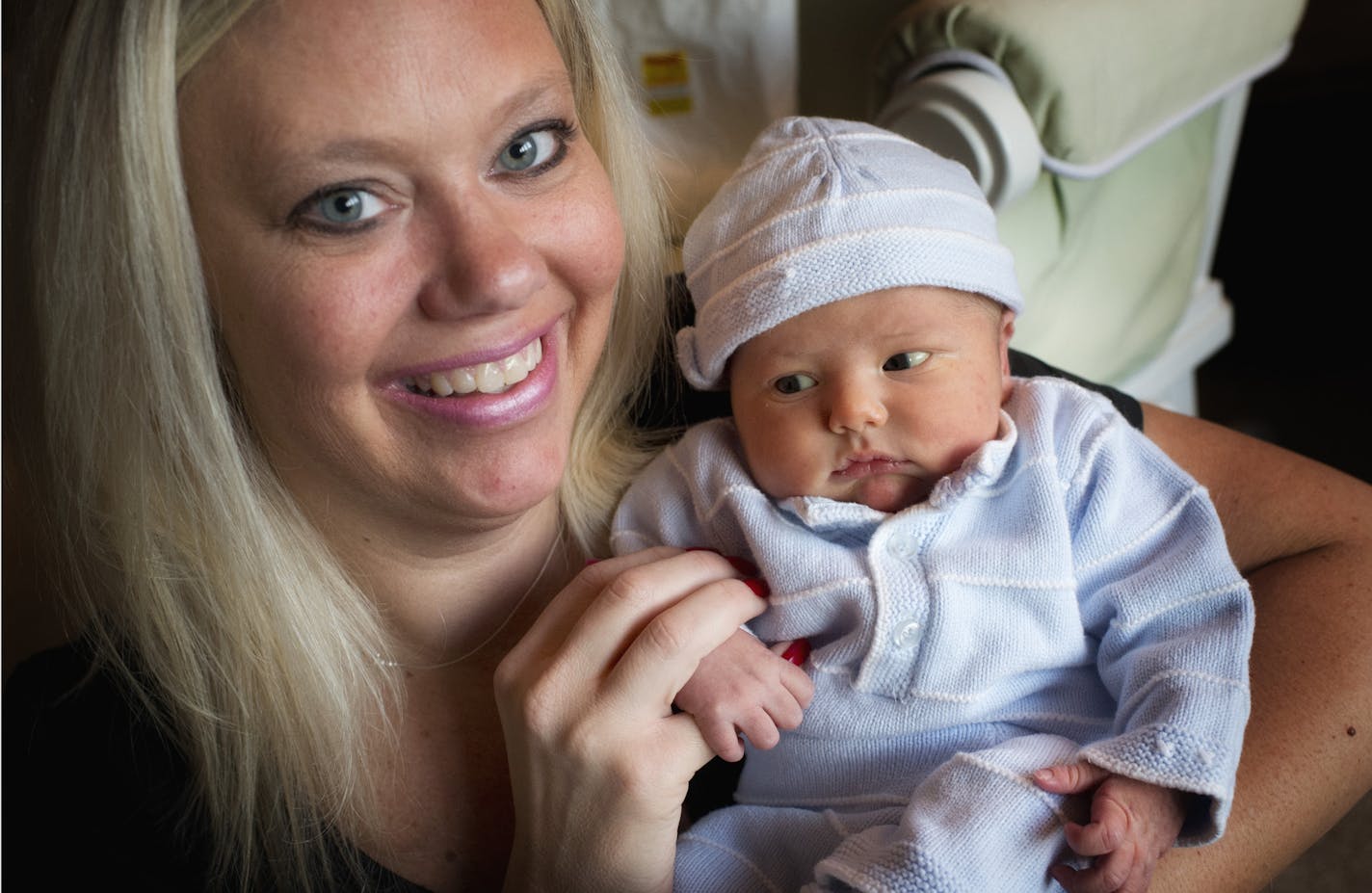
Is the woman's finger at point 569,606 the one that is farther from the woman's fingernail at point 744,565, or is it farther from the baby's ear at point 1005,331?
the baby's ear at point 1005,331

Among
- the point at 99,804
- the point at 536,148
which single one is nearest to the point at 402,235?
the point at 536,148

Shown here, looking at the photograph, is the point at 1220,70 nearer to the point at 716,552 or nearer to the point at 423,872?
the point at 716,552

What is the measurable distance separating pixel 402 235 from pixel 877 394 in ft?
1.37

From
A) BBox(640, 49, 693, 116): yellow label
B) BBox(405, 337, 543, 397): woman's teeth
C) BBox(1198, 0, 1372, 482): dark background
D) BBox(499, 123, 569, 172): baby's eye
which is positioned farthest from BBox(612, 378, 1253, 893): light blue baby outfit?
BBox(1198, 0, 1372, 482): dark background

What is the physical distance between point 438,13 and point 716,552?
522mm

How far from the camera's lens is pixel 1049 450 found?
1.05 metres

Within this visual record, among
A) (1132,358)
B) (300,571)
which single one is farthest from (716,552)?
(1132,358)

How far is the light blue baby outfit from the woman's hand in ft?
0.25

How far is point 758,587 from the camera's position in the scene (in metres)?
1.07

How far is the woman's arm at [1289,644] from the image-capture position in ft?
3.46

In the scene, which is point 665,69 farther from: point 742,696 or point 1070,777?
A: point 1070,777

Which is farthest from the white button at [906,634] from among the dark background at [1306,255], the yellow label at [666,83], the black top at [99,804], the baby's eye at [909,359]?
the dark background at [1306,255]

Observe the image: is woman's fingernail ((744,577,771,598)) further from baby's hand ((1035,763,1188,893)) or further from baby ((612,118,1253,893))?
Result: baby's hand ((1035,763,1188,893))

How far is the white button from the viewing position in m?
1.01
